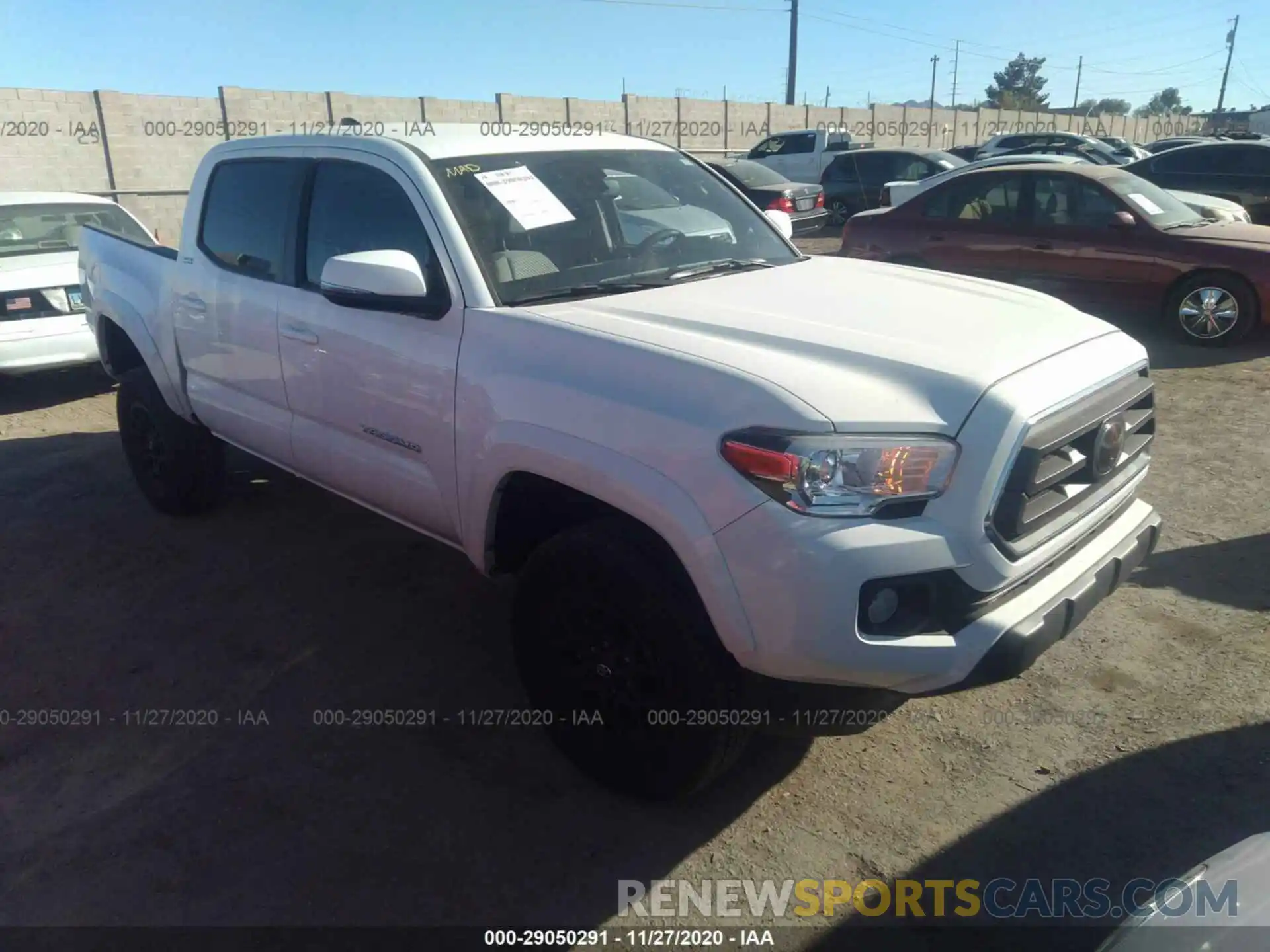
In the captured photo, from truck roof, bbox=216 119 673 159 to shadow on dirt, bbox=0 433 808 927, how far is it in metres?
1.92

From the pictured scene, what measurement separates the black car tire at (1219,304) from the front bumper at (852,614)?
6.97 metres

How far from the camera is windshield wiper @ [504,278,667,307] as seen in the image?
3113 millimetres

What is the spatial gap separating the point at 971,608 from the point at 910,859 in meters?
0.84

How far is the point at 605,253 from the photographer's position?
11.3 feet

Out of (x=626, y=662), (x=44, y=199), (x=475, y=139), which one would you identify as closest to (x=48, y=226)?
(x=44, y=199)

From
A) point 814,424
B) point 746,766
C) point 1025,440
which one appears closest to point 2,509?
point 746,766

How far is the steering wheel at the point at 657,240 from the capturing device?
353 cm

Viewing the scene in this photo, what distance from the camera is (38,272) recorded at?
293 inches

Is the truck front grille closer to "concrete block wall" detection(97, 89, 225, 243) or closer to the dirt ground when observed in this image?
the dirt ground

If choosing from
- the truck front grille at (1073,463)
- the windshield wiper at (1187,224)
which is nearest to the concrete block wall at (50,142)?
the windshield wiper at (1187,224)

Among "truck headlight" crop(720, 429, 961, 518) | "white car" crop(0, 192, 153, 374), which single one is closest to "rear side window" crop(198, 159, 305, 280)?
"truck headlight" crop(720, 429, 961, 518)

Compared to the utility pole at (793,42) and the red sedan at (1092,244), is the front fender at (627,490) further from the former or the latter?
the utility pole at (793,42)

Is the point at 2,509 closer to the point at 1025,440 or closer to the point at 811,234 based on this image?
the point at 1025,440

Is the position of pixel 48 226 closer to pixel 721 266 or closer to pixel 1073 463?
pixel 721 266
